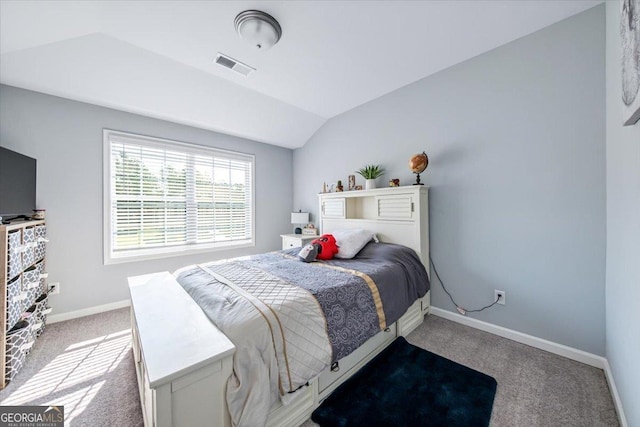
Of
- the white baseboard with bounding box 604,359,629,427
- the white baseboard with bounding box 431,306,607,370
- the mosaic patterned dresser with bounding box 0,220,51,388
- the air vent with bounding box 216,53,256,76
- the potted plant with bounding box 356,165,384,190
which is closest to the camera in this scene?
the white baseboard with bounding box 604,359,629,427

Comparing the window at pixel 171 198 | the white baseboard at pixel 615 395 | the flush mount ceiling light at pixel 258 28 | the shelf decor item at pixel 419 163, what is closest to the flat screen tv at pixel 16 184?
the window at pixel 171 198

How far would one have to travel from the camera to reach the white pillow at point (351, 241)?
2422 millimetres

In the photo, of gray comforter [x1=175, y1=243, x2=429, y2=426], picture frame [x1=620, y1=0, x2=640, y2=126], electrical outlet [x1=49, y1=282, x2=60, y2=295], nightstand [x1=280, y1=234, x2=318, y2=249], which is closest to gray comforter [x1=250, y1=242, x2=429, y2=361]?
gray comforter [x1=175, y1=243, x2=429, y2=426]

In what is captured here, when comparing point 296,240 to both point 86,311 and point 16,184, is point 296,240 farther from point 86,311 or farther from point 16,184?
point 16,184

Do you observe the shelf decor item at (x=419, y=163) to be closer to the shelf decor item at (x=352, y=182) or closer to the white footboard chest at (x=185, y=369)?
the shelf decor item at (x=352, y=182)

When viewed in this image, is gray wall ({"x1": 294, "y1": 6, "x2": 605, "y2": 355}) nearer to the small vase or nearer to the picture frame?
the small vase

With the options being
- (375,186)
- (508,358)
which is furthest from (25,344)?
(508,358)

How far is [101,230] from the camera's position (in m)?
2.66

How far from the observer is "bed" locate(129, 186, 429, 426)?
905 mm

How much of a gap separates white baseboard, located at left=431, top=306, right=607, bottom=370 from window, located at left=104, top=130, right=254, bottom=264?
3.11 meters

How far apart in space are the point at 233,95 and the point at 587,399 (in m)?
4.06

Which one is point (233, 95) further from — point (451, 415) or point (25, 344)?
point (451, 415)

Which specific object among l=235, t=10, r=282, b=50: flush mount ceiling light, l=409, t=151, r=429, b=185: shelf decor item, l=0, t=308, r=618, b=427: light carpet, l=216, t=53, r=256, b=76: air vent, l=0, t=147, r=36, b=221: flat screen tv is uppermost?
l=216, t=53, r=256, b=76: air vent

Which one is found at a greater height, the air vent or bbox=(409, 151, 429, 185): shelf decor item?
the air vent
